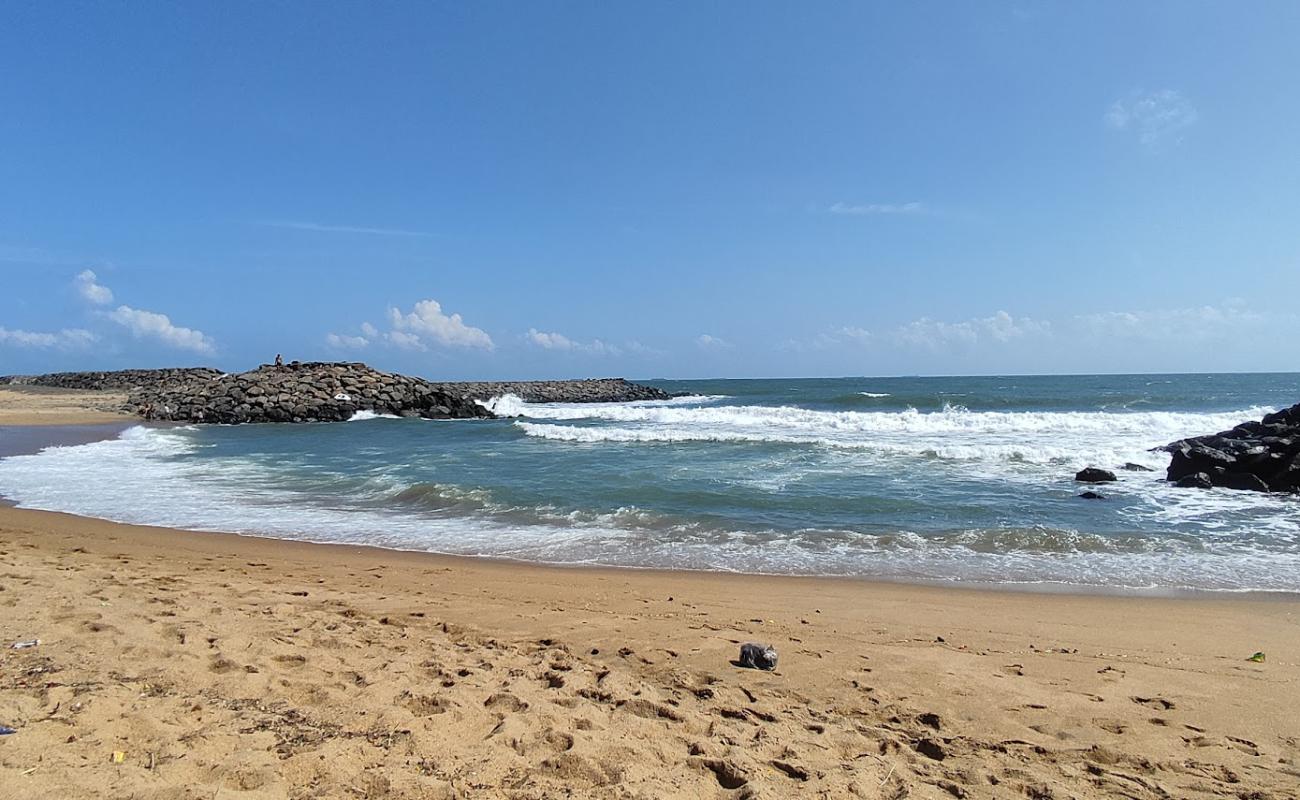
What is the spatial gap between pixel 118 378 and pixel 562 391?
35287mm

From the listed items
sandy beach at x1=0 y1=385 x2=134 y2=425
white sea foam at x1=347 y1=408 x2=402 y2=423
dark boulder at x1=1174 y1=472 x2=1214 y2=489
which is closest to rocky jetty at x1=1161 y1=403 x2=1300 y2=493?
dark boulder at x1=1174 y1=472 x2=1214 y2=489

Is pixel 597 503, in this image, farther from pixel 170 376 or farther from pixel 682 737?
pixel 170 376

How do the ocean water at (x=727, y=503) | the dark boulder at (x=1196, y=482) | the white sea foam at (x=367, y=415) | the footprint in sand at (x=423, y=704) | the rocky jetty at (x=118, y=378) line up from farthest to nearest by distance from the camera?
the rocky jetty at (x=118, y=378)
the white sea foam at (x=367, y=415)
the dark boulder at (x=1196, y=482)
the ocean water at (x=727, y=503)
the footprint in sand at (x=423, y=704)

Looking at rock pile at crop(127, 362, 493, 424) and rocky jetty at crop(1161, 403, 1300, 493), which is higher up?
rock pile at crop(127, 362, 493, 424)

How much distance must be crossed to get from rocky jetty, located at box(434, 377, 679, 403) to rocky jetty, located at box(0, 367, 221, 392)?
18413mm

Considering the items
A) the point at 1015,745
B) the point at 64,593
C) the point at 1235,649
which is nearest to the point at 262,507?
the point at 64,593

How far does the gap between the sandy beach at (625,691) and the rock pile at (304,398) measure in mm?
25128

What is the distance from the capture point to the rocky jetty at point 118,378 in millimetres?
51597

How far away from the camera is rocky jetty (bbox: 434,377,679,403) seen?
53219 mm

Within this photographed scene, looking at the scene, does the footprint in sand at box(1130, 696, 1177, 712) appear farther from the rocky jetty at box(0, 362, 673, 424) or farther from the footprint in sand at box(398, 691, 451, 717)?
the rocky jetty at box(0, 362, 673, 424)

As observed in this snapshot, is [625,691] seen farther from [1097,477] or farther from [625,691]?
[1097,477]

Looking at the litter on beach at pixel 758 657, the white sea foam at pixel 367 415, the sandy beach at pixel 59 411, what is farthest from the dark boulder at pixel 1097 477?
the sandy beach at pixel 59 411

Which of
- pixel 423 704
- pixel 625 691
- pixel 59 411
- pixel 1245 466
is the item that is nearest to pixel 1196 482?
pixel 1245 466

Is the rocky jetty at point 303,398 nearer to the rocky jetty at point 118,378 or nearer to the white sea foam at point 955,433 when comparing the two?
the white sea foam at point 955,433
